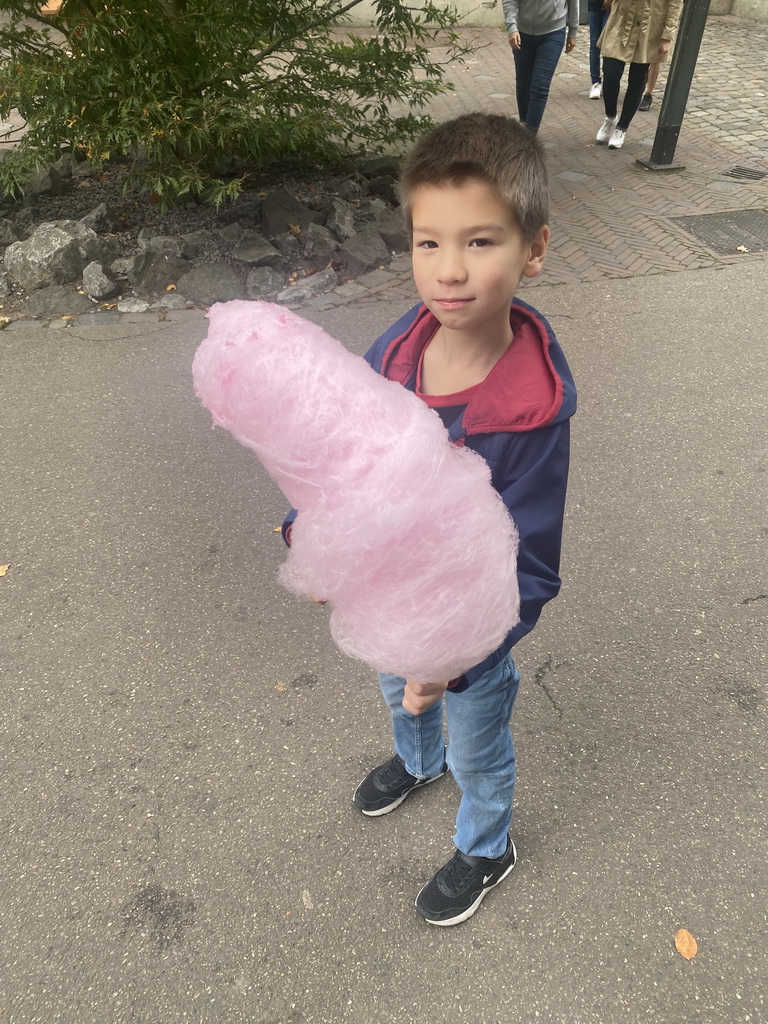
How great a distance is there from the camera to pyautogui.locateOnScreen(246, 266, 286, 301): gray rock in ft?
17.2

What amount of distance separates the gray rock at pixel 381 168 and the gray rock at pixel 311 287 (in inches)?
69.3

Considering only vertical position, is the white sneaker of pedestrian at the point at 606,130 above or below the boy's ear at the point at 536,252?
below

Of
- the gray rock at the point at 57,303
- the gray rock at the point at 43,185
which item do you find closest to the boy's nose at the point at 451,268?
the gray rock at the point at 57,303

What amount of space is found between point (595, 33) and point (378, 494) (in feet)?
32.3

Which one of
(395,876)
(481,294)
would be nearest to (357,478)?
(481,294)

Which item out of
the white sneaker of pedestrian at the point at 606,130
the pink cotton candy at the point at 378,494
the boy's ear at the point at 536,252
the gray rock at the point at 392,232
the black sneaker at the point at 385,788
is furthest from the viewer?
the white sneaker of pedestrian at the point at 606,130

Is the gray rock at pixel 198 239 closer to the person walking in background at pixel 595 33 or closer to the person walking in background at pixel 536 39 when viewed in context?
the person walking in background at pixel 536 39

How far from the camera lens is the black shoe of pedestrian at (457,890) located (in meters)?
2.06

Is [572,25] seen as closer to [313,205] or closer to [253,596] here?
[313,205]

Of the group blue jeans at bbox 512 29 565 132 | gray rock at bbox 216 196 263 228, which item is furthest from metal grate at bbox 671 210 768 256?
gray rock at bbox 216 196 263 228

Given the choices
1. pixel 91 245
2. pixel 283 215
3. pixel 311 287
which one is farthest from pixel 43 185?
pixel 311 287

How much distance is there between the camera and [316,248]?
5.63 m

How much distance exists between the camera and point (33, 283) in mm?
5348

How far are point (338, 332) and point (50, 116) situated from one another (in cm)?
240
